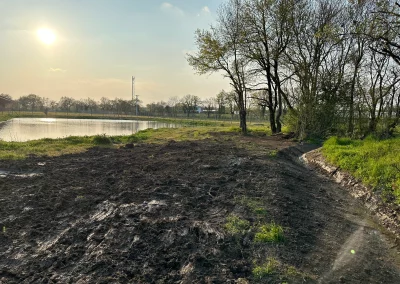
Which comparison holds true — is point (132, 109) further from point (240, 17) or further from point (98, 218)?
point (98, 218)

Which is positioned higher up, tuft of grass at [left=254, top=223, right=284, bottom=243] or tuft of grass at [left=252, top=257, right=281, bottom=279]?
tuft of grass at [left=254, top=223, right=284, bottom=243]

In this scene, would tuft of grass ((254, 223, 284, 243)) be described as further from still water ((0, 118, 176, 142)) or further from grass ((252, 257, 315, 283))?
still water ((0, 118, 176, 142))

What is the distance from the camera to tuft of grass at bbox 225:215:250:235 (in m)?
5.17

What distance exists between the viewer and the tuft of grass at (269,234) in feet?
16.1

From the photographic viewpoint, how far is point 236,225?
17.8ft

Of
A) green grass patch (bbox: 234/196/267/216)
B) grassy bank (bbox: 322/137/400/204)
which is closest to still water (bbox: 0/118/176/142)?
green grass patch (bbox: 234/196/267/216)

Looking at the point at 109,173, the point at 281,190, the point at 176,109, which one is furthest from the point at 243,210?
the point at 176,109

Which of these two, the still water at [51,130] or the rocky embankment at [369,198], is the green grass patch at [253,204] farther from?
the still water at [51,130]

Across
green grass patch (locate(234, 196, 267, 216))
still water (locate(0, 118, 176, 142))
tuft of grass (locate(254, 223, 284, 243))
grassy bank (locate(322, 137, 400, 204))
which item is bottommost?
still water (locate(0, 118, 176, 142))

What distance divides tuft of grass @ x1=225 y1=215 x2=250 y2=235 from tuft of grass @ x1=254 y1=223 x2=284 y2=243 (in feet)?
0.89

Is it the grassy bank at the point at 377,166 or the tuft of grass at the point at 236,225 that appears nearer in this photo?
the tuft of grass at the point at 236,225

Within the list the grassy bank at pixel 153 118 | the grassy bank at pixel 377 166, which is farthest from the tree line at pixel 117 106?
the grassy bank at pixel 377 166

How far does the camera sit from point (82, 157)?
42.9 feet

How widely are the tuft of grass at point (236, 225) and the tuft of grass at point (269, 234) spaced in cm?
27
